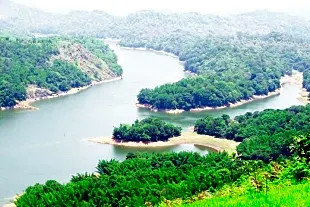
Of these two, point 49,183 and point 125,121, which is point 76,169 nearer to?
point 49,183

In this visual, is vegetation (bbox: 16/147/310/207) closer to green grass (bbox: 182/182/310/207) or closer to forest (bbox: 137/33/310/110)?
green grass (bbox: 182/182/310/207)

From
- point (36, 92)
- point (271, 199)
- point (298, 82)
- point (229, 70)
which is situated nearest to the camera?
point (271, 199)

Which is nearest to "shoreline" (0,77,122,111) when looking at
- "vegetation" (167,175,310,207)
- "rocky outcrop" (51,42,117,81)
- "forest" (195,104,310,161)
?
"rocky outcrop" (51,42,117,81)

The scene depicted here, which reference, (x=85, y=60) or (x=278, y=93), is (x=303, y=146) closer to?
(x=278, y=93)

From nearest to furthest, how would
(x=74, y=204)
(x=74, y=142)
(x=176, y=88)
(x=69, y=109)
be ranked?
(x=74, y=204)
(x=74, y=142)
(x=69, y=109)
(x=176, y=88)

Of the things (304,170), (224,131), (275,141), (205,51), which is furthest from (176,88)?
(304,170)

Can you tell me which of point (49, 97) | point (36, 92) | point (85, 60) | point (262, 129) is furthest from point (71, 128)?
point (85, 60)
